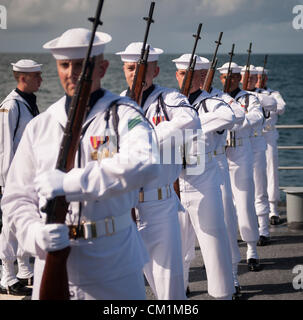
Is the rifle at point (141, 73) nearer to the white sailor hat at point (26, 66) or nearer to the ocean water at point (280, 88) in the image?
the white sailor hat at point (26, 66)

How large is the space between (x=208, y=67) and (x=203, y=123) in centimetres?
118

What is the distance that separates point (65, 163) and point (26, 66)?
3916mm

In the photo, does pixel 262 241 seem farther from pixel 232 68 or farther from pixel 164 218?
pixel 164 218

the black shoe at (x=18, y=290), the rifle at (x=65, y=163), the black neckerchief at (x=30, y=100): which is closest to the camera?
the rifle at (x=65, y=163)

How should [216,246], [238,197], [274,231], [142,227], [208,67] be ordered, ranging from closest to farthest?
[142,227] → [216,246] → [208,67] → [238,197] → [274,231]

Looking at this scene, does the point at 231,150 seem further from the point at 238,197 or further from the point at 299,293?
the point at 299,293

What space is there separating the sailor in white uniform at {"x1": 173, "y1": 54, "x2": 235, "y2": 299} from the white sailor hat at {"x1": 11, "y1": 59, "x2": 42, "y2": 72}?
1867 mm

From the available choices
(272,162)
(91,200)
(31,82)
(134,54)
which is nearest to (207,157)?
(134,54)

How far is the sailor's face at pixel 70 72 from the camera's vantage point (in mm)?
3322

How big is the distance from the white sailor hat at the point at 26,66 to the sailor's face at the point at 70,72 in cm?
359

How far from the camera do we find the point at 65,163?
124 inches

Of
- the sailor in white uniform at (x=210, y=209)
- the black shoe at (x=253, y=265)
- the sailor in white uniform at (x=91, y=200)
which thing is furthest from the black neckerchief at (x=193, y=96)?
the sailor in white uniform at (x=91, y=200)

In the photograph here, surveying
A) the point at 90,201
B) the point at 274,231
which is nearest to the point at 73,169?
the point at 90,201
